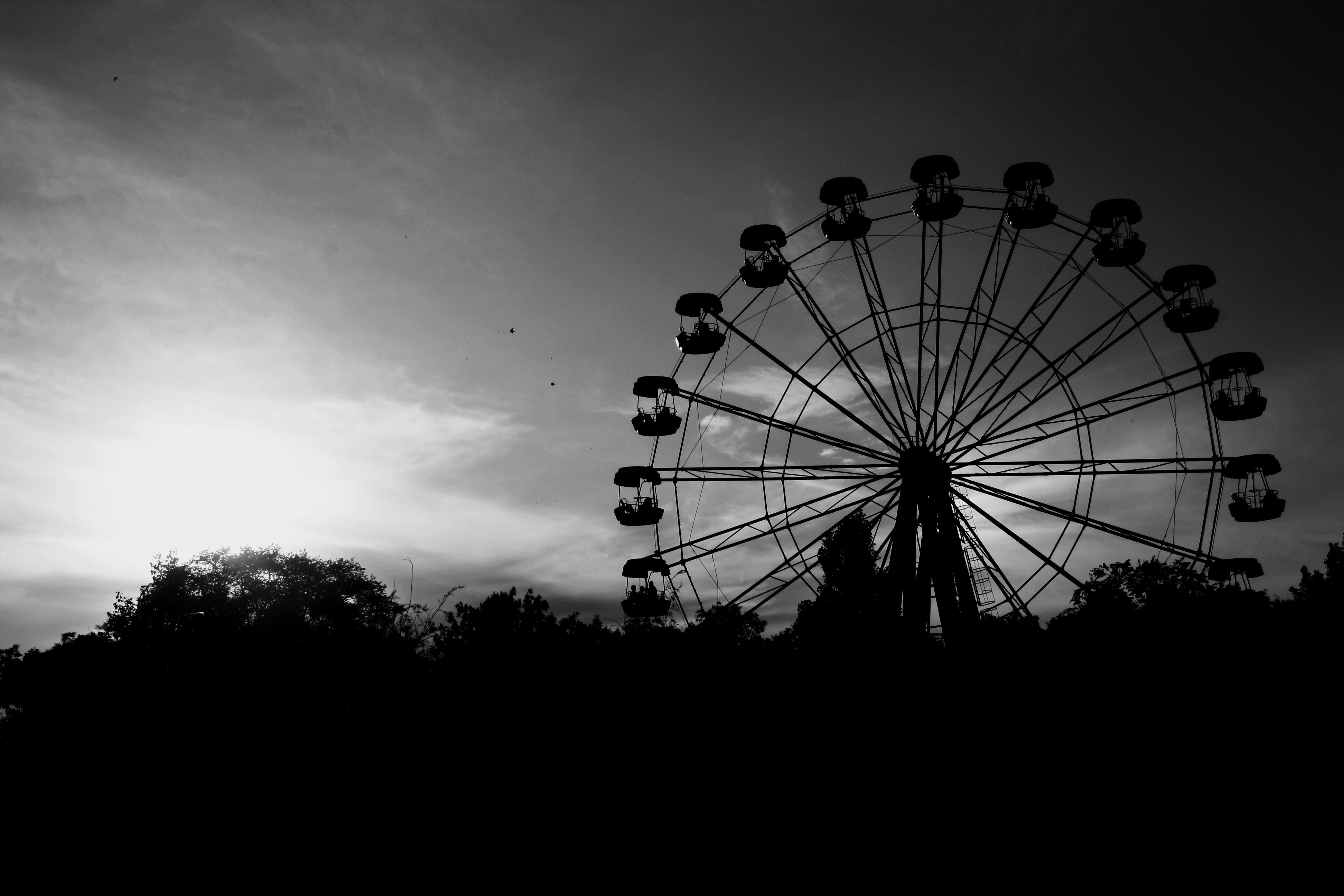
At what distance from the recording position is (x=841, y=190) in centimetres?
1858

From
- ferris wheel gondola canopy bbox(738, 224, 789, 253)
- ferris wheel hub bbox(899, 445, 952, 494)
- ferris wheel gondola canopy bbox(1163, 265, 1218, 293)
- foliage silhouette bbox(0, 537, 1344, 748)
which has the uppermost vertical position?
ferris wheel gondola canopy bbox(738, 224, 789, 253)

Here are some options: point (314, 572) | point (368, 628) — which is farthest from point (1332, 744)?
point (314, 572)

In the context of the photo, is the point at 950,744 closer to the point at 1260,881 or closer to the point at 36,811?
the point at 1260,881

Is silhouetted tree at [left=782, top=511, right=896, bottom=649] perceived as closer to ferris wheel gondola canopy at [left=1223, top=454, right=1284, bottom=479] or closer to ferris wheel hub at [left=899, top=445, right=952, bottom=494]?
ferris wheel hub at [left=899, top=445, right=952, bottom=494]

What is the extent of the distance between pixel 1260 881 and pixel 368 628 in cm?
4468

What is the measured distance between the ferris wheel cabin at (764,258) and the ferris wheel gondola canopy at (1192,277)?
9105mm

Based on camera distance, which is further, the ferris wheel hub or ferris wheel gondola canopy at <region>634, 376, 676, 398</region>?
ferris wheel gondola canopy at <region>634, 376, 676, 398</region>

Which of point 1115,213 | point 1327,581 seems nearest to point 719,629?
point 1115,213

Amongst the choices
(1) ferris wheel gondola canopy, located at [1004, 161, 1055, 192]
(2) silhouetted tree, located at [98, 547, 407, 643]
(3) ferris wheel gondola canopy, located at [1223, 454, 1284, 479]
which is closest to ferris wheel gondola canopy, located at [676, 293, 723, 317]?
(1) ferris wheel gondola canopy, located at [1004, 161, 1055, 192]

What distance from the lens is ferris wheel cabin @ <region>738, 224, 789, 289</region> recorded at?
64.0 feet

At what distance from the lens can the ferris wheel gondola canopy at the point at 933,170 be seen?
17.9 meters

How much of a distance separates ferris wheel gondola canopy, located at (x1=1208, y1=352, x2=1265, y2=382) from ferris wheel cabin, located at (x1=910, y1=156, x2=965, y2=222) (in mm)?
6591

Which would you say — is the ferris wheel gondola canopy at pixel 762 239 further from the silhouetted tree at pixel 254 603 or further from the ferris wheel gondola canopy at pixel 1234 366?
the silhouetted tree at pixel 254 603

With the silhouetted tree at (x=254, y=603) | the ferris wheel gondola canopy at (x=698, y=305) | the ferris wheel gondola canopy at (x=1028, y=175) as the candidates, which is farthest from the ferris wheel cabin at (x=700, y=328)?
the silhouetted tree at (x=254, y=603)
